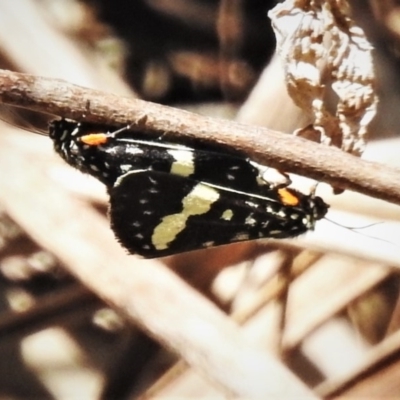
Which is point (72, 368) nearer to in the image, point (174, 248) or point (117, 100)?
point (174, 248)

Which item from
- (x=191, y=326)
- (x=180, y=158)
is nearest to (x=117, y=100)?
(x=180, y=158)

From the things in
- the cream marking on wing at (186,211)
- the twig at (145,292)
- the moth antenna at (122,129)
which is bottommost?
the twig at (145,292)

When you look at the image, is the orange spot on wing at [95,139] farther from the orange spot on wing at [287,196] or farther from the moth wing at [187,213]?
the orange spot on wing at [287,196]

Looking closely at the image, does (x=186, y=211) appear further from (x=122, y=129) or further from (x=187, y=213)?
(x=122, y=129)

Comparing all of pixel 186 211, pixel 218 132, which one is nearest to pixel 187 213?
pixel 186 211

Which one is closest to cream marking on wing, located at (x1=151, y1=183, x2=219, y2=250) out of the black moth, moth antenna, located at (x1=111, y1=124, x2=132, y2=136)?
the black moth

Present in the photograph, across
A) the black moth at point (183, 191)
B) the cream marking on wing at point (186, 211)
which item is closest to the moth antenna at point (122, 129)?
the black moth at point (183, 191)

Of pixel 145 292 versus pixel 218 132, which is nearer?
A: pixel 218 132
